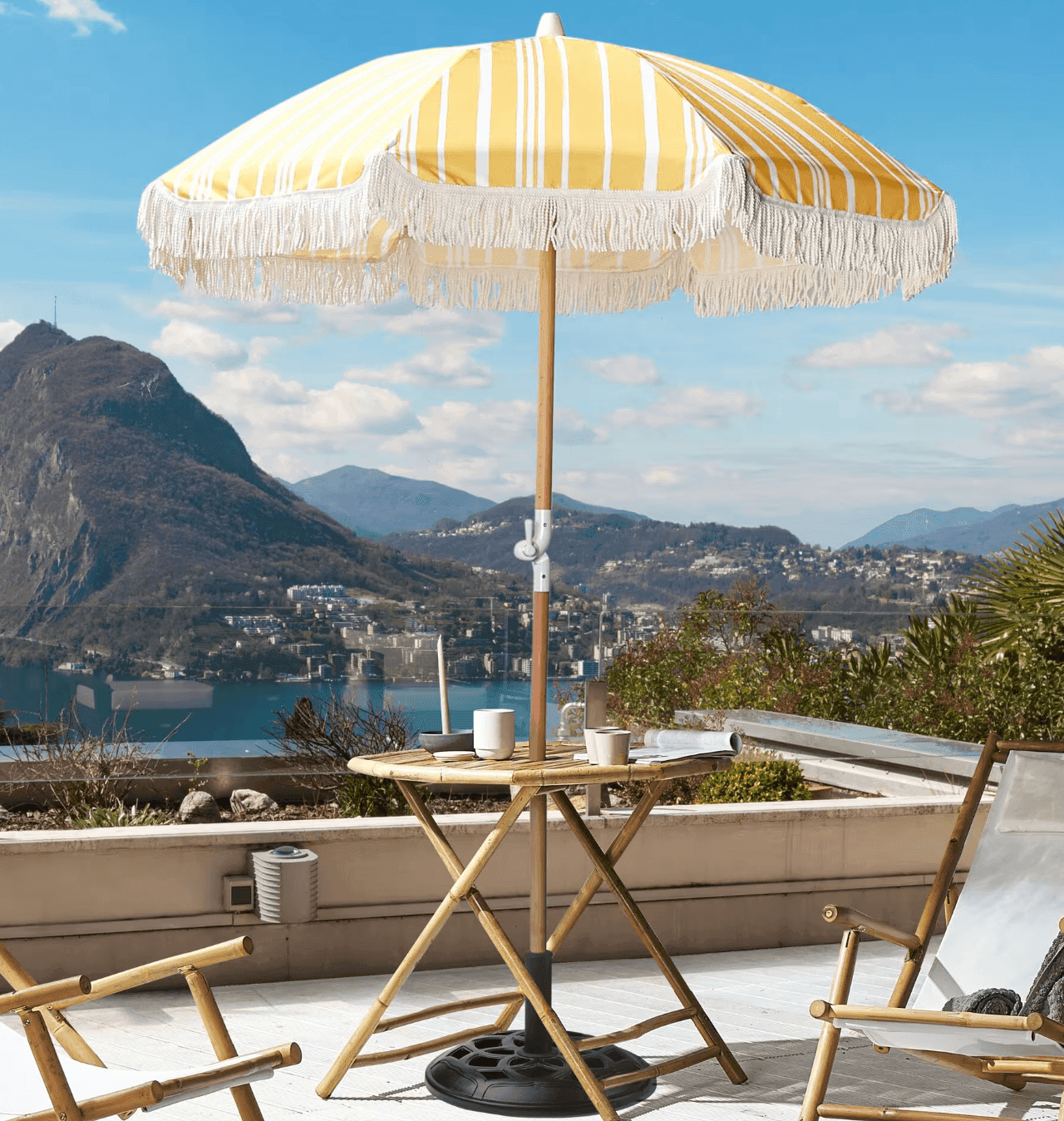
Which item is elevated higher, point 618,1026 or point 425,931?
point 425,931

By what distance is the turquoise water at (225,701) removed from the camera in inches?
256

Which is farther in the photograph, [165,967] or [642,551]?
[642,551]

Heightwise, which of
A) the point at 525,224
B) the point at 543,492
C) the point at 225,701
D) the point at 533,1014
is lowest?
the point at 533,1014

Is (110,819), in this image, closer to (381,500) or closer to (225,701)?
(225,701)

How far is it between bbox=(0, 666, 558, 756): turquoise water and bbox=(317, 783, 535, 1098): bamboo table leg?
280 centimetres

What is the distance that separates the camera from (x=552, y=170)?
108 inches

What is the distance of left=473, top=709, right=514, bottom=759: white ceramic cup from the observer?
129 inches

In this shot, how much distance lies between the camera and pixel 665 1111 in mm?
3193

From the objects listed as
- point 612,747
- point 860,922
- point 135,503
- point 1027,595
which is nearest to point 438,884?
point 612,747

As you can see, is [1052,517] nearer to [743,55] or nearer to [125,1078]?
[125,1078]

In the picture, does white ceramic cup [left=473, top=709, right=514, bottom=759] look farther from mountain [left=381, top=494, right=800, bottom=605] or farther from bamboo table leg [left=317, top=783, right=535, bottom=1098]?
mountain [left=381, top=494, right=800, bottom=605]

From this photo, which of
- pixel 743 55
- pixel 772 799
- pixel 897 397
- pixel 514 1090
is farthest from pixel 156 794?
pixel 897 397

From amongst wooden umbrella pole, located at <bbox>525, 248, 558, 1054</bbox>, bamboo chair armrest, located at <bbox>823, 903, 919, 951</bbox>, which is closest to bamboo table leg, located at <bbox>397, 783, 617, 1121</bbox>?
wooden umbrella pole, located at <bbox>525, 248, 558, 1054</bbox>

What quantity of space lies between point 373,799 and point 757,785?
1.36 m
